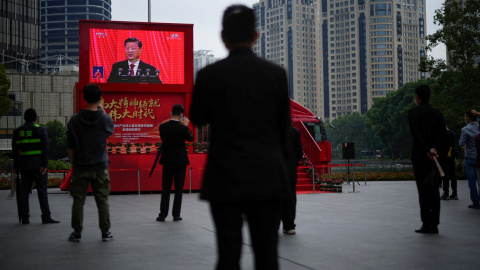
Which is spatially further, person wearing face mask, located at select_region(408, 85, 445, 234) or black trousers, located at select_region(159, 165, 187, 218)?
black trousers, located at select_region(159, 165, 187, 218)

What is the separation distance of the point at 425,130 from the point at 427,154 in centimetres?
39

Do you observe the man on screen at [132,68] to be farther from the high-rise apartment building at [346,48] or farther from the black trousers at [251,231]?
the high-rise apartment building at [346,48]

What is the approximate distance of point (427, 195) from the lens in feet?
24.8

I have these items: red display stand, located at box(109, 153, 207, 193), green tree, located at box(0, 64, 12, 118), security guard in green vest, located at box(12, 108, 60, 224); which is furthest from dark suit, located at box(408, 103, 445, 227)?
green tree, located at box(0, 64, 12, 118)

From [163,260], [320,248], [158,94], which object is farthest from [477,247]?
[158,94]

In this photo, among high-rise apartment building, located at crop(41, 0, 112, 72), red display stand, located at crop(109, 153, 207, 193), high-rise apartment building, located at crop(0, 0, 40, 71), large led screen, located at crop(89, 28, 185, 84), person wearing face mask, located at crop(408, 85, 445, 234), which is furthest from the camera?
high-rise apartment building, located at crop(41, 0, 112, 72)

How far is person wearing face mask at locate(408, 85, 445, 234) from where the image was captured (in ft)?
24.6

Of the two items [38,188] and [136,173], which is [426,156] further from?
[136,173]

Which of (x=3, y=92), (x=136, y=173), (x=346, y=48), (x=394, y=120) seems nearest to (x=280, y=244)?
(x=136, y=173)

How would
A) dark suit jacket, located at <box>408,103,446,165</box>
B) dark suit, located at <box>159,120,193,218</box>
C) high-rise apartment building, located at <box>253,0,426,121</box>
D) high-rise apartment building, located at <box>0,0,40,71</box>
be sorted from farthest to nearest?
high-rise apartment building, located at <box>253,0,426,121</box>
high-rise apartment building, located at <box>0,0,40,71</box>
dark suit, located at <box>159,120,193,218</box>
dark suit jacket, located at <box>408,103,446,165</box>

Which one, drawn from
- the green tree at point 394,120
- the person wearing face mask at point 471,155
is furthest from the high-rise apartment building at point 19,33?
the person wearing face mask at point 471,155

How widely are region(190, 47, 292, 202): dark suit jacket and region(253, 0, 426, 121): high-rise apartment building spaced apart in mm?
178902

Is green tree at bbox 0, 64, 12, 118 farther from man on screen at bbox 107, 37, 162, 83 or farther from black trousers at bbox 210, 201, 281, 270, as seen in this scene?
black trousers at bbox 210, 201, 281, 270

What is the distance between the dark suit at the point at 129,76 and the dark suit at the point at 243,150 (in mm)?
15877
